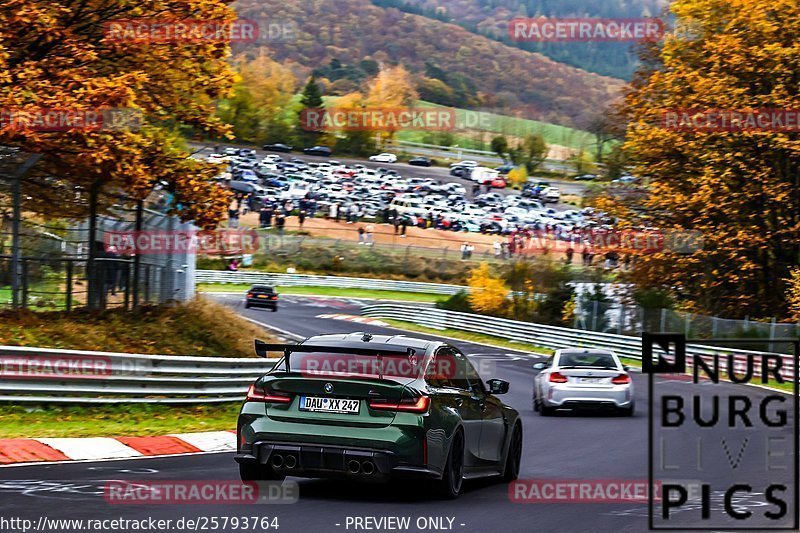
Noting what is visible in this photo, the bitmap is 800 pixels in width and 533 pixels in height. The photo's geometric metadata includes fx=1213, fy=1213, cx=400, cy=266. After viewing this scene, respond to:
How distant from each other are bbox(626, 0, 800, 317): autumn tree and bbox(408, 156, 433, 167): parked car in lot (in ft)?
353

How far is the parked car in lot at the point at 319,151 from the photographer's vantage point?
151 metres

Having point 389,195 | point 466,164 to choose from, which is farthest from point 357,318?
point 466,164

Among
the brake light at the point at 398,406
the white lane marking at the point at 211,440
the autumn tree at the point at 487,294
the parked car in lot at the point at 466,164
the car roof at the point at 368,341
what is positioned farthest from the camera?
the parked car in lot at the point at 466,164

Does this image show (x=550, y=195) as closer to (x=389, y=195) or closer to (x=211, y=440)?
(x=389, y=195)

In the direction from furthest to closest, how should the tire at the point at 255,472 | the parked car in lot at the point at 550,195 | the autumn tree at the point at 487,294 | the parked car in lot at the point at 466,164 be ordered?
the parked car in lot at the point at 466,164 < the parked car in lot at the point at 550,195 < the autumn tree at the point at 487,294 < the tire at the point at 255,472

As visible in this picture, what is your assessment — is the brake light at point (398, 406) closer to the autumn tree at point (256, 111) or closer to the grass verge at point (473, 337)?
the grass verge at point (473, 337)

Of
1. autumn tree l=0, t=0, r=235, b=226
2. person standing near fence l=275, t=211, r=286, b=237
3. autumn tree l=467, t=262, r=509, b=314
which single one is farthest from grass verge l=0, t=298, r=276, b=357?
person standing near fence l=275, t=211, r=286, b=237

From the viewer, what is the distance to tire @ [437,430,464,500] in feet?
34.7

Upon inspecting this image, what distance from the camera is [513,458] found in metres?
13.0

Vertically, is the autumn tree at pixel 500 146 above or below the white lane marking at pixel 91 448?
above

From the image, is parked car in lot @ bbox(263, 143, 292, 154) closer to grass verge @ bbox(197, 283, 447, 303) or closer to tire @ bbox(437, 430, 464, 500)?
grass verge @ bbox(197, 283, 447, 303)

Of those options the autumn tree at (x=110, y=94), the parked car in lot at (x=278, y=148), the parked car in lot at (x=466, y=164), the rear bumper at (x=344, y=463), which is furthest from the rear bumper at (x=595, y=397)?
the parked car in lot at (x=466, y=164)

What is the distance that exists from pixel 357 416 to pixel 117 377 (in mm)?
9377

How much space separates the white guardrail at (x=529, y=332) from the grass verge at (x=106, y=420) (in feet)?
64.5
